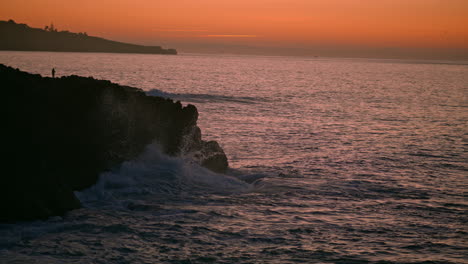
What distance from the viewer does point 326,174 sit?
664 inches

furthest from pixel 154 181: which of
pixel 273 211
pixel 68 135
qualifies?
pixel 273 211

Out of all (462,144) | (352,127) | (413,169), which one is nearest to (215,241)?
(413,169)

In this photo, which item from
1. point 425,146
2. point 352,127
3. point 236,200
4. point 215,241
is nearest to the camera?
point 215,241

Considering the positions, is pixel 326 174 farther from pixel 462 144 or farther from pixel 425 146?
pixel 462 144

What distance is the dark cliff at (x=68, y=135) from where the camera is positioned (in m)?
10.8

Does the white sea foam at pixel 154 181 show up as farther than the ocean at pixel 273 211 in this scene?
Yes

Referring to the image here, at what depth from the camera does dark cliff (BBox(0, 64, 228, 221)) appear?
10789 millimetres

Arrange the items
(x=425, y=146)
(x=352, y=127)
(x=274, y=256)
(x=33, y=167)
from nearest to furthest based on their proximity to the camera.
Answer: (x=274, y=256) < (x=33, y=167) < (x=425, y=146) < (x=352, y=127)

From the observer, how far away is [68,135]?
44.1ft

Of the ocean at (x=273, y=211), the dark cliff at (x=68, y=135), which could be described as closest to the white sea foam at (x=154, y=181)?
the ocean at (x=273, y=211)

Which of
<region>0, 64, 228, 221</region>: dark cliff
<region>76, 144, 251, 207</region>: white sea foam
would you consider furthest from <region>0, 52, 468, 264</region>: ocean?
<region>0, 64, 228, 221</region>: dark cliff

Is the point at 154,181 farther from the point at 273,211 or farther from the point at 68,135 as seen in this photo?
the point at 273,211

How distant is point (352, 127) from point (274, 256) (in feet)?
74.6

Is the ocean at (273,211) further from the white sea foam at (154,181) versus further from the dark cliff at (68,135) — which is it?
the dark cliff at (68,135)
